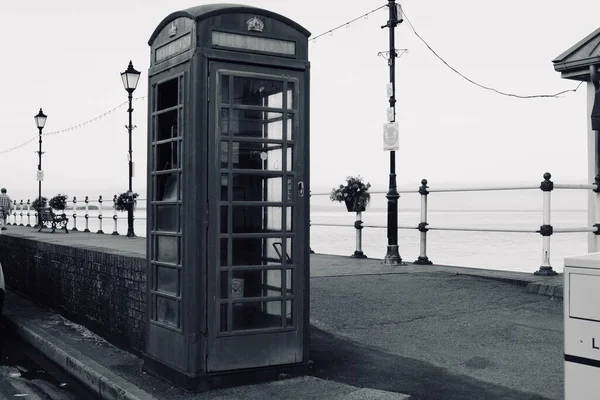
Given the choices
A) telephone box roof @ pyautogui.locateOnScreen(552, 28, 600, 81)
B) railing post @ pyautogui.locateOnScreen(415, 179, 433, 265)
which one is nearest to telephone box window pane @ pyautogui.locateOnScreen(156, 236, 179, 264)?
railing post @ pyautogui.locateOnScreen(415, 179, 433, 265)

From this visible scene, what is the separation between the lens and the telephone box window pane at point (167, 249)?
5770 mm

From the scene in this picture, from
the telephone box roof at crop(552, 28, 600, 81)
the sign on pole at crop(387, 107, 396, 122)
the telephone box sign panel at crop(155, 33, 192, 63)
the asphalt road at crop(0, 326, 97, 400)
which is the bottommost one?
the asphalt road at crop(0, 326, 97, 400)

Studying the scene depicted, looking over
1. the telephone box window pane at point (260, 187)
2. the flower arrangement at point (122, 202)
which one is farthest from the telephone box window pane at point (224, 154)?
the flower arrangement at point (122, 202)

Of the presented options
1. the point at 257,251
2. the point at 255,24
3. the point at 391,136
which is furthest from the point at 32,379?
the point at 391,136

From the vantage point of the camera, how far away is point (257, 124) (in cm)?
567

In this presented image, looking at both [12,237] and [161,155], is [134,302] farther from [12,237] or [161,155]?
[12,237]

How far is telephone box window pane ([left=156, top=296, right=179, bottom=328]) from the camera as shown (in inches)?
227

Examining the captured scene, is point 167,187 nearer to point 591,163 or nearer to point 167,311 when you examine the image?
point 167,311

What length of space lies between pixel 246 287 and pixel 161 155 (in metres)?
1.36

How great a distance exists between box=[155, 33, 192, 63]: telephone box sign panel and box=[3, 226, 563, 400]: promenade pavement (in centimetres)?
270

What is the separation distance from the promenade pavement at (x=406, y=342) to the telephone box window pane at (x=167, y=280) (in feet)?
2.55

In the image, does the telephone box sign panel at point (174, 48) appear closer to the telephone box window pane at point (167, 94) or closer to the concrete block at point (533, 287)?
the telephone box window pane at point (167, 94)

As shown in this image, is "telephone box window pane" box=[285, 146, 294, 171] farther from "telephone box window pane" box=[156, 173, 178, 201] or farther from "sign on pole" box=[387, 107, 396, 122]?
"sign on pole" box=[387, 107, 396, 122]

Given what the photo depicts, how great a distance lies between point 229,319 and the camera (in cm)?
558
